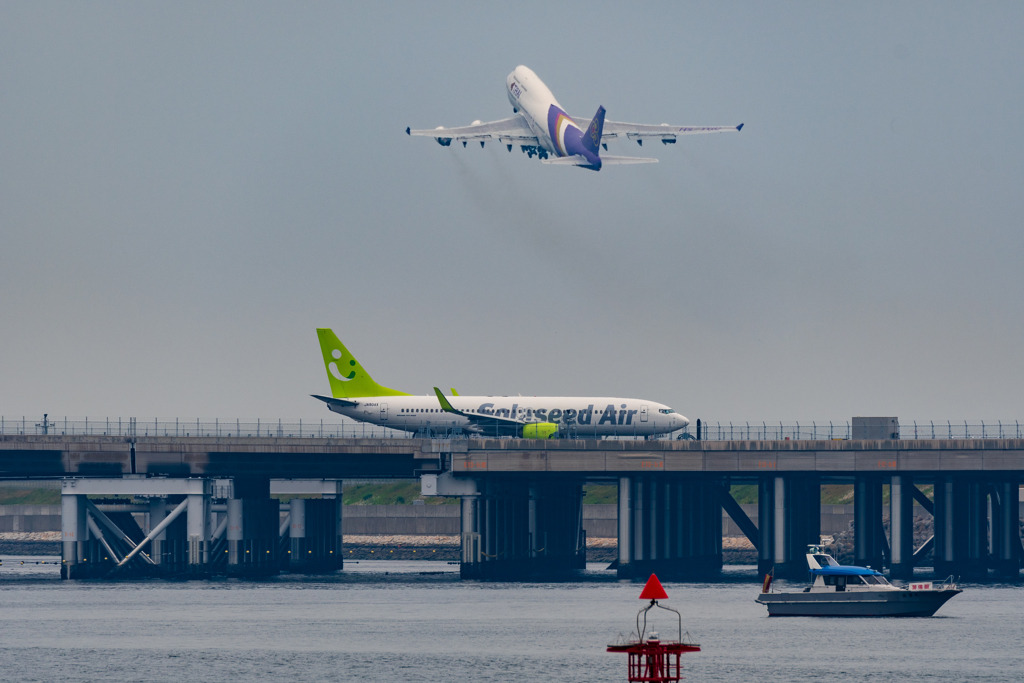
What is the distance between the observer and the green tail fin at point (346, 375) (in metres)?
184

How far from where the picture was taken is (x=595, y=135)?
567 feet

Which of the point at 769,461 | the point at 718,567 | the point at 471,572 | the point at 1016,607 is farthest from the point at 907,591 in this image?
the point at 718,567

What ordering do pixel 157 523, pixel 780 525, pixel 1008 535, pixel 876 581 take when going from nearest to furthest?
pixel 876 581, pixel 780 525, pixel 157 523, pixel 1008 535

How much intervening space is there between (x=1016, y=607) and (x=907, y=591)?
37.8 feet

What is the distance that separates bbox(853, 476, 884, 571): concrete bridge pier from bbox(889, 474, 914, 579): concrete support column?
5274 millimetres

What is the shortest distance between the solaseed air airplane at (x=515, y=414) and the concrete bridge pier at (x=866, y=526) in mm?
20117

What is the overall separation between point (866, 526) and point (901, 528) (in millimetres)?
8319

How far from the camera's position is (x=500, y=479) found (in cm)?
16862

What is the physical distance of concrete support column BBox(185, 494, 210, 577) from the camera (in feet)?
539

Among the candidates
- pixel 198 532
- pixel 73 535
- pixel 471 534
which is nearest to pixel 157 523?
pixel 198 532

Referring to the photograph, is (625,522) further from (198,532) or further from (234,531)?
(198,532)

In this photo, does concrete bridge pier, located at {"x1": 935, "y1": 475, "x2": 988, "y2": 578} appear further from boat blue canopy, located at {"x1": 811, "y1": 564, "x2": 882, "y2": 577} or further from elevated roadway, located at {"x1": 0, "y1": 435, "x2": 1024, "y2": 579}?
boat blue canopy, located at {"x1": 811, "y1": 564, "x2": 882, "y2": 577}

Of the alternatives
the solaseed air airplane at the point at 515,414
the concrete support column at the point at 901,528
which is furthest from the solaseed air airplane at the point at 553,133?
the concrete support column at the point at 901,528

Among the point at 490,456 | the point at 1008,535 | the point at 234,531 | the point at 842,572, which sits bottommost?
the point at 842,572
